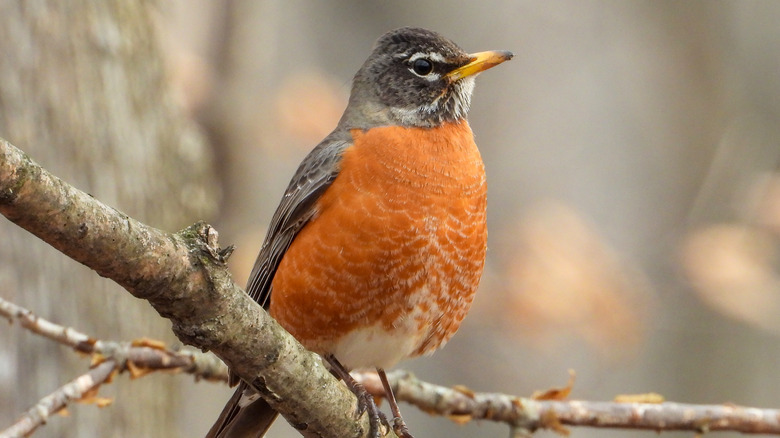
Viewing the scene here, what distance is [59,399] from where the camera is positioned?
10.7ft

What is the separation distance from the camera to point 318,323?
3.71 meters

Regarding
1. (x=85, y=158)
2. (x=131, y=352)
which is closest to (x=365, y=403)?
(x=131, y=352)

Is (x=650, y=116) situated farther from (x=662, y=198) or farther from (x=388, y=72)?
(x=388, y=72)

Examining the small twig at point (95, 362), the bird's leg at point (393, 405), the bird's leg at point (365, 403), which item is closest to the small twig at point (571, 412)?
the bird's leg at point (393, 405)

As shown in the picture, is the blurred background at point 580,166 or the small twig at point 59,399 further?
the blurred background at point 580,166

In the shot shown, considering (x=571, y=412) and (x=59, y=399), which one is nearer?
(x=59, y=399)

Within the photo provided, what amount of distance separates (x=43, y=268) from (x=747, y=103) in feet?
20.3

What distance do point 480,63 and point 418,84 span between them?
0.35 metres

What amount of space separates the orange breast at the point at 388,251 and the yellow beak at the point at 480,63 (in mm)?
567

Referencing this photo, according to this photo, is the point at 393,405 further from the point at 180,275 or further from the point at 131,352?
the point at 180,275

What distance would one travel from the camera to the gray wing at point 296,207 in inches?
155

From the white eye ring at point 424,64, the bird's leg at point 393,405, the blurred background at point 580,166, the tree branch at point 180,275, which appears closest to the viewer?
the tree branch at point 180,275

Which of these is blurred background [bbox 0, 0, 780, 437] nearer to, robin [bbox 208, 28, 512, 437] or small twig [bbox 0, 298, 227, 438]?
robin [bbox 208, 28, 512, 437]

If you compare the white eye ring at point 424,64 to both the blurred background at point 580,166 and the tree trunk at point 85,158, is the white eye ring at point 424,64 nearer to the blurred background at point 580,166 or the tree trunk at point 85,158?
the tree trunk at point 85,158
